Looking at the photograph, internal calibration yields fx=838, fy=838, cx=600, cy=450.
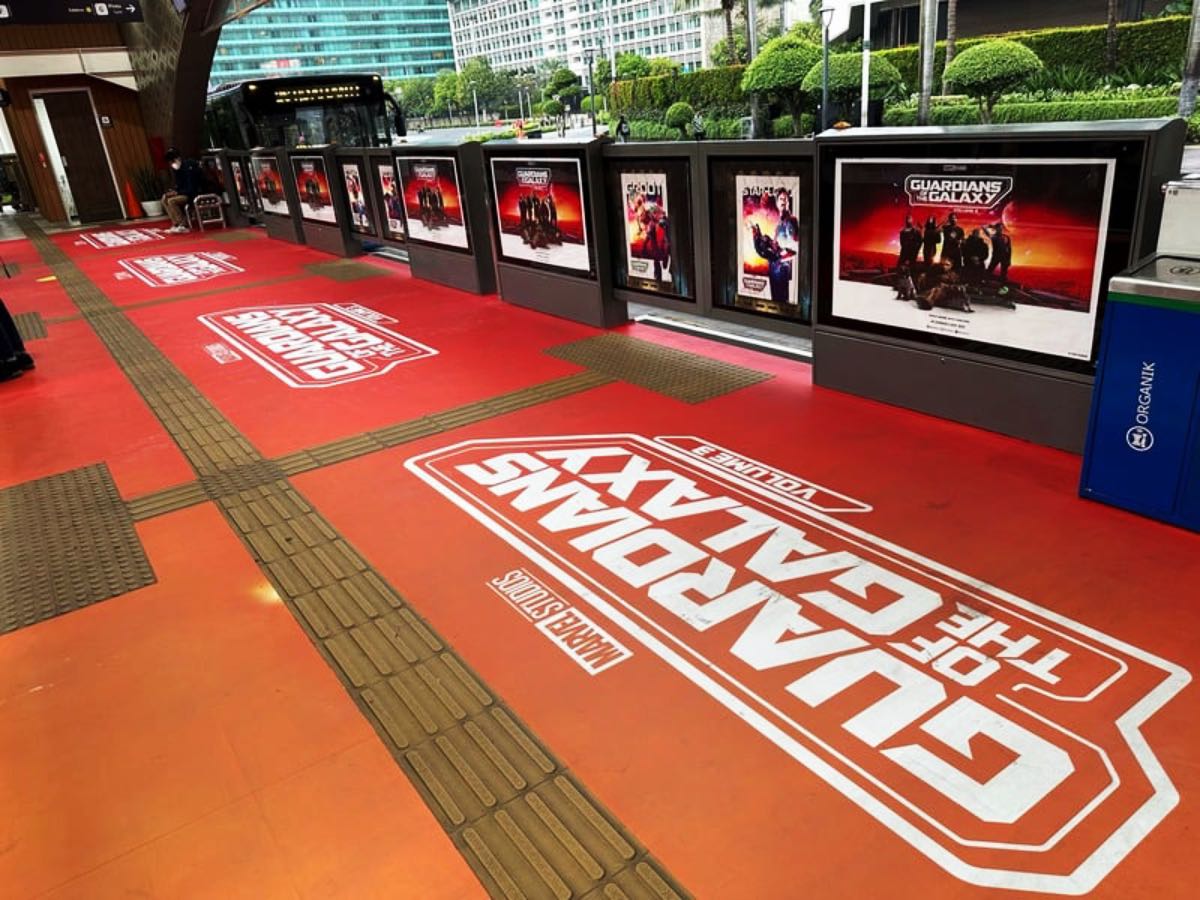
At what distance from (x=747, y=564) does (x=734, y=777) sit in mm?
1164

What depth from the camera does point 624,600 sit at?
10.6 feet

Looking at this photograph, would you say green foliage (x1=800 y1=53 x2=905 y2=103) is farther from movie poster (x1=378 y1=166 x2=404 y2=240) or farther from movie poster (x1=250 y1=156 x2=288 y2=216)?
movie poster (x1=250 y1=156 x2=288 y2=216)

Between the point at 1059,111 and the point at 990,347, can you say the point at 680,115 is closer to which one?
the point at 1059,111

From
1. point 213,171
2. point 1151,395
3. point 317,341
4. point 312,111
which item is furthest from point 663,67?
point 1151,395

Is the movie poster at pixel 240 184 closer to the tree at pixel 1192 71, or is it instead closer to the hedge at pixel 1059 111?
the hedge at pixel 1059 111

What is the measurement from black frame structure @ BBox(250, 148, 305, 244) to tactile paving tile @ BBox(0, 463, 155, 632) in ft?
30.8

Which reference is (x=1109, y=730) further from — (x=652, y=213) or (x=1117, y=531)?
(x=652, y=213)

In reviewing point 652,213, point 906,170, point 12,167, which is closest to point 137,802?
point 906,170

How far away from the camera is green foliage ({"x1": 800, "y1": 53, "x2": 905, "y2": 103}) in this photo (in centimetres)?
1477

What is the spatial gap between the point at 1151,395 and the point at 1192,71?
12.1 feet

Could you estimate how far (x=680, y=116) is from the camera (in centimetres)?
1900

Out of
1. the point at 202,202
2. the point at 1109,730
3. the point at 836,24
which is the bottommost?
the point at 1109,730

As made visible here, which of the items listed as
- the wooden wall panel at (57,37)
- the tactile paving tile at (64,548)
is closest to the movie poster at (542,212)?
the tactile paving tile at (64,548)

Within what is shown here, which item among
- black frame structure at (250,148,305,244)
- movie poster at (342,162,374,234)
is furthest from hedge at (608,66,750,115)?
movie poster at (342,162,374,234)
